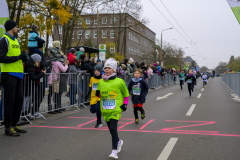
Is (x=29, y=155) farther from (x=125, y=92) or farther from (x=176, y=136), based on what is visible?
(x=176, y=136)

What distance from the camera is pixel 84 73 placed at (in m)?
11.2

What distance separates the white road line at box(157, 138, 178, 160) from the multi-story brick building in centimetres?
2110

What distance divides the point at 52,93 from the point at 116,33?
3588 centimetres

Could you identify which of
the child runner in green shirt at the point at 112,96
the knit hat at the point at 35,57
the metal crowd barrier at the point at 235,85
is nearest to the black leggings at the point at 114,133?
the child runner in green shirt at the point at 112,96

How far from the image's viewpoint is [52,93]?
9.25 meters

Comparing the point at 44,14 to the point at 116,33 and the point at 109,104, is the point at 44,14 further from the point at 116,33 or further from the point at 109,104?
the point at 116,33

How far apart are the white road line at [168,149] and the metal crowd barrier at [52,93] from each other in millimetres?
4040

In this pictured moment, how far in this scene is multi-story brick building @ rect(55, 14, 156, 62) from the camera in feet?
110

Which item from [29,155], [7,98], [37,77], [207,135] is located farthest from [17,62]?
[207,135]

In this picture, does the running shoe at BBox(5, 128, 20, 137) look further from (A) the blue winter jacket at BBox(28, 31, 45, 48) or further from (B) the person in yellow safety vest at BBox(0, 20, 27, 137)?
(A) the blue winter jacket at BBox(28, 31, 45, 48)

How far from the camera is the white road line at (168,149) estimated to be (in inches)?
180

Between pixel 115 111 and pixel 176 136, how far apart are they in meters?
2.07

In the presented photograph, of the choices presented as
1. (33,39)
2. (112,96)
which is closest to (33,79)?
(33,39)

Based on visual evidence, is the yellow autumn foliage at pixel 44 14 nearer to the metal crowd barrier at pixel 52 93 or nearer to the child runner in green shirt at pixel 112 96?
the metal crowd barrier at pixel 52 93
